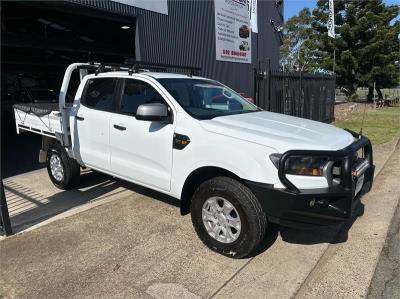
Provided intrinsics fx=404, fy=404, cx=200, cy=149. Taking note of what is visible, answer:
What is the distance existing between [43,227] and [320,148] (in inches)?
137

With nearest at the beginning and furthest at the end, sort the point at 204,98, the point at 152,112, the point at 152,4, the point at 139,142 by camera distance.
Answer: the point at 152,112, the point at 139,142, the point at 204,98, the point at 152,4

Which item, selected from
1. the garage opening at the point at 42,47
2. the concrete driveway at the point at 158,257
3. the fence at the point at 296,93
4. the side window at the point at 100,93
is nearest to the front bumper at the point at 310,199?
the concrete driveway at the point at 158,257

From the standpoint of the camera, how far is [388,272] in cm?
396

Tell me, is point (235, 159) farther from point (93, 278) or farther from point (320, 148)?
point (93, 278)

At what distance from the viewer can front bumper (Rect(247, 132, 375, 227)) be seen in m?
3.69

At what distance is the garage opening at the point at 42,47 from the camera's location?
11.8 meters

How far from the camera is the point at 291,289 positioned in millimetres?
3660

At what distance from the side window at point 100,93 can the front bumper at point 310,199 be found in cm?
259

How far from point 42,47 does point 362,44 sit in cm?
2546

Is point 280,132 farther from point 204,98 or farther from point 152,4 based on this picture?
point 152,4

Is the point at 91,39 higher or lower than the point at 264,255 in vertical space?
higher

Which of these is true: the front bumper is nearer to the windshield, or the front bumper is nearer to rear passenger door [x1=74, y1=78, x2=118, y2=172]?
the windshield

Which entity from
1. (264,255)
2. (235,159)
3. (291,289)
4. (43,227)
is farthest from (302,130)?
(43,227)

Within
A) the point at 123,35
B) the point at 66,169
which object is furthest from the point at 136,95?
the point at 123,35
